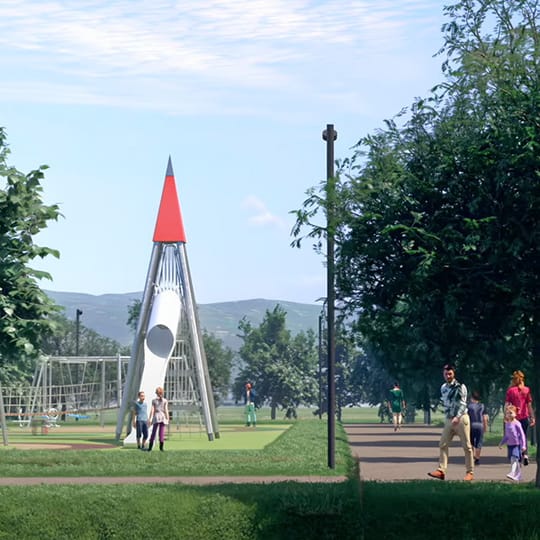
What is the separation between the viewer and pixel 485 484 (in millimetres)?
18391

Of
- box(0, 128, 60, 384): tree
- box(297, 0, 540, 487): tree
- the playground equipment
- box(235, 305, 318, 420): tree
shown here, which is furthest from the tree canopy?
box(235, 305, 318, 420): tree

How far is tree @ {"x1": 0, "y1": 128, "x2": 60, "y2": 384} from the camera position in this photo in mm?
18406

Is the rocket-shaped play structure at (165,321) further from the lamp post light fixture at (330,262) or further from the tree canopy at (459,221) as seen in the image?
the tree canopy at (459,221)

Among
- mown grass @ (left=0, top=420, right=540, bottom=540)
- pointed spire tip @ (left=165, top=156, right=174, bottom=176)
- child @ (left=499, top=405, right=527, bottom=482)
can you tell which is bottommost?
mown grass @ (left=0, top=420, right=540, bottom=540)

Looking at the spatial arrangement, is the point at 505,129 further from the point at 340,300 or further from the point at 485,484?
the point at 485,484

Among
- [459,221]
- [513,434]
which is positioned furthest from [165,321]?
[459,221]

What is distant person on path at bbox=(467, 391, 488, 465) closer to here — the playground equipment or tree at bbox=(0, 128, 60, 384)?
tree at bbox=(0, 128, 60, 384)

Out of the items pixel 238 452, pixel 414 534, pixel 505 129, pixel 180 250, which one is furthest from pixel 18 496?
pixel 180 250

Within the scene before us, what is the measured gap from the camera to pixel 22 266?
734 inches

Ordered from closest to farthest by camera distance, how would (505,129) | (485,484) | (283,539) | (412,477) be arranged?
(283,539), (505,129), (485,484), (412,477)

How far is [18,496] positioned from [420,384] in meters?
29.1

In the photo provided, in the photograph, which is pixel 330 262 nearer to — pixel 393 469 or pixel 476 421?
pixel 393 469

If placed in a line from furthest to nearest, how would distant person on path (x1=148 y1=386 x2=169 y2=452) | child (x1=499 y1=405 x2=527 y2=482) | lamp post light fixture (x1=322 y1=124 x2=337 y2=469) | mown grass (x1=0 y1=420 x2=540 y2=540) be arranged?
distant person on path (x1=148 y1=386 x2=169 y2=452) < child (x1=499 y1=405 x2=527 y2=482) < lamp post light fixture (x1=322 y1=124 x2=337 y2=469) < mown grass (x1=0 y1=420 x2=540 y2=540)

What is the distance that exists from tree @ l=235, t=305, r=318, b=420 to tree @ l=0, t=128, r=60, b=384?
2673 inches
